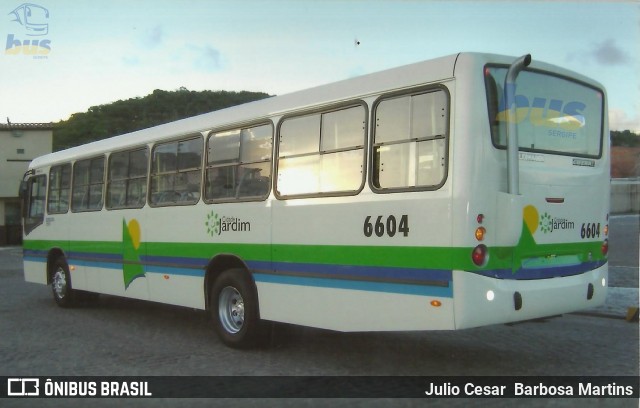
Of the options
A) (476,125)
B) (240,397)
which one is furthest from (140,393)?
(476,125)

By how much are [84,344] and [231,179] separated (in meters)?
2.89

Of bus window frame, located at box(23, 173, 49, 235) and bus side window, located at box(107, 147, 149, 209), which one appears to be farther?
bus window frame, located at box(23, 173, 49, 235)

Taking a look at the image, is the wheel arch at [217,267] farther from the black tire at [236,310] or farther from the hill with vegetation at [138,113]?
the hill with vegetation at [138,113]

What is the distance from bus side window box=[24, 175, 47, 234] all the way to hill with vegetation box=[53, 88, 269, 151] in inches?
288

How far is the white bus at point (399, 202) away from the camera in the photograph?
5.92m

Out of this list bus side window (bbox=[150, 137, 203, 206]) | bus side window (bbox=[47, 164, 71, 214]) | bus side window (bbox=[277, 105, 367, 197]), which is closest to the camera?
bus side window (bbox=[277, 105, 367, 197])

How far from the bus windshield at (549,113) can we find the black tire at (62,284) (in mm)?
9046

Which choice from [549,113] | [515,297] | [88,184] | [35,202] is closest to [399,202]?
[515,297]

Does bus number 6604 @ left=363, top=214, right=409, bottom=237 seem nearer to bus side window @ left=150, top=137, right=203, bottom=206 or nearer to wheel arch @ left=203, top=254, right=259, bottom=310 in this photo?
wheel arch @ left=203, top=254, right=259, bottom=310

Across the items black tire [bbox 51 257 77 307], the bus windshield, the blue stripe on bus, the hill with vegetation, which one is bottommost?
black tire [bbox 51 257 77 307]

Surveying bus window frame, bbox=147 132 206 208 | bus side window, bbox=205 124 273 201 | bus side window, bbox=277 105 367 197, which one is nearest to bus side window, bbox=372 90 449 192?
bus side window, bbox=277 105 367 197

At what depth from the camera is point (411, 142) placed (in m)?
6.24

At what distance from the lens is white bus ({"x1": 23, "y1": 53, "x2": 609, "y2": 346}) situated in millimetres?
5922

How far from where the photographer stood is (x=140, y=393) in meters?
6.36
